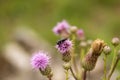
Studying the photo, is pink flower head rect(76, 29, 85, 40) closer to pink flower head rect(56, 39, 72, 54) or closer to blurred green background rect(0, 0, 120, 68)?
pink flower head rect(56, 39, 72, 54)

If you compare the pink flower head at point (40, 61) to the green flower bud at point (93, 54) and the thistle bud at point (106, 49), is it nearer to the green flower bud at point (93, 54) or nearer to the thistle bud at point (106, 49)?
the green flower bud at point (93, 54)

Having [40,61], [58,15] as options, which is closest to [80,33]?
[40,61]

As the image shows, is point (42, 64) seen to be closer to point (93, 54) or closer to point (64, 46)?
point (64, 46)

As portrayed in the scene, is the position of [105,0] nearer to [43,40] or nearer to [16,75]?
[43,40]

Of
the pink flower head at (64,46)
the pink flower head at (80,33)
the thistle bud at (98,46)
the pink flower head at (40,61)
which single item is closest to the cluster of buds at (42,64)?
the pink flower head at (40,61)

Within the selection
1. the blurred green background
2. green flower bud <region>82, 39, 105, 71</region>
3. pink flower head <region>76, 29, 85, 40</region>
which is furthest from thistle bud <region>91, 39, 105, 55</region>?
the blurred green background

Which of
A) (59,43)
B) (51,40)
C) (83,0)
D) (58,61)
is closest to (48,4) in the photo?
(83,0)
